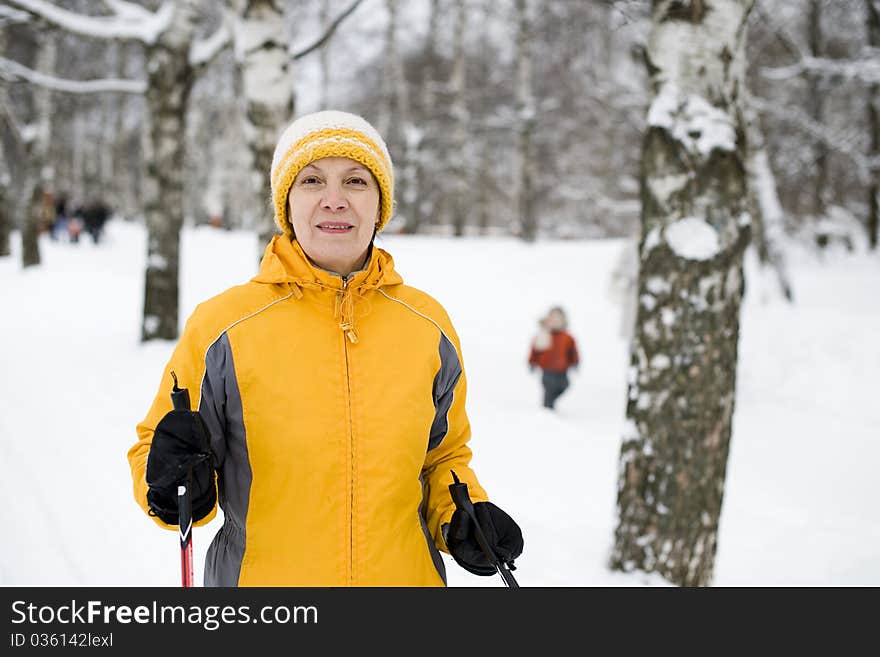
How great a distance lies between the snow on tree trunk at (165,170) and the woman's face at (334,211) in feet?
23.5

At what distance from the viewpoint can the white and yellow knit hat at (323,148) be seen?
5.83ft

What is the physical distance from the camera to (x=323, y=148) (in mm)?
1771

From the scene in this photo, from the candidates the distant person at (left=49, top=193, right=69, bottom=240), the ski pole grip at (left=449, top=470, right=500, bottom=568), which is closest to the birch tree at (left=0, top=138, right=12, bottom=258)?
the distant person at (left=49, top=193, right=69, bottom=240)

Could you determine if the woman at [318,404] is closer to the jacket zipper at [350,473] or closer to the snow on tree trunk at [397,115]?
the jacket zipper at [350,473]

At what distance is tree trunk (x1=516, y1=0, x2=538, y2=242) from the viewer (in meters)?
17.1

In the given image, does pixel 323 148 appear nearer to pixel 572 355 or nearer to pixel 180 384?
pixel 180 384

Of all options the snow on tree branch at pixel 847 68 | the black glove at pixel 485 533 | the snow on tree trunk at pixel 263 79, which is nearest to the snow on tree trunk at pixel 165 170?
the snow on tree trunk at pixel 263 79

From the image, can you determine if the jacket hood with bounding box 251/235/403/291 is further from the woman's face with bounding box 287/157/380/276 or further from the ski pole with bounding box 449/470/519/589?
the ski pole with bounding box 449/470/519/589

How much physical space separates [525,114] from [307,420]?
16792mm

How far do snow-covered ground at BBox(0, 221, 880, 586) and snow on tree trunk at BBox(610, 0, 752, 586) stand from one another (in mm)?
397

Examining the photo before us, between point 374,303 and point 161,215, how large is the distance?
7461 mm

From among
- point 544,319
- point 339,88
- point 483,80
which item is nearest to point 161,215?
point 544,319

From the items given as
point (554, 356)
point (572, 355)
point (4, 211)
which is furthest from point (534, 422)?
point (4, 211)

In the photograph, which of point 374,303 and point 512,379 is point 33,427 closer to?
point 374,303
